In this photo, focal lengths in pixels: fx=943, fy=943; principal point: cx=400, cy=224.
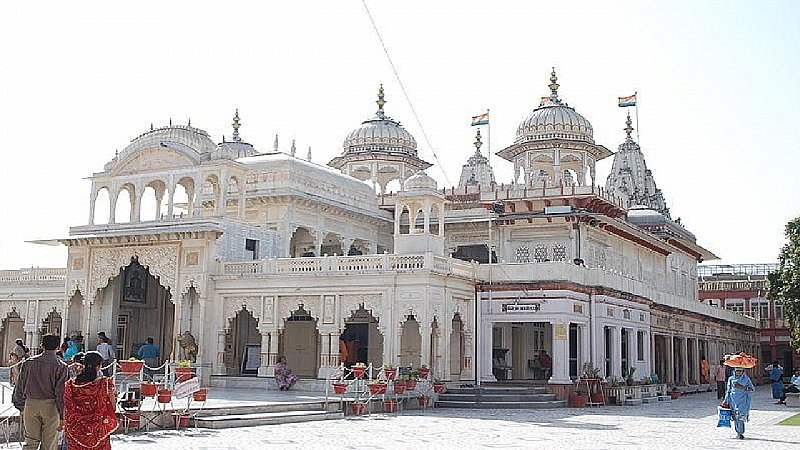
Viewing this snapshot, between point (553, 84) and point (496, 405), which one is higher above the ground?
point (553, 84)

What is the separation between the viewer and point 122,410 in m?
15.2

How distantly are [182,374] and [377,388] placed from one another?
4.30 meters

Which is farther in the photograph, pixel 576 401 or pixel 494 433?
pixel 576 401

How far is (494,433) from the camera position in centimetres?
1636

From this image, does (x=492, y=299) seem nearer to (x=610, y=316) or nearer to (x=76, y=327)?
(x=610, y=316)

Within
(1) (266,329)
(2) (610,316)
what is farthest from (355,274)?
(2) (610,316)

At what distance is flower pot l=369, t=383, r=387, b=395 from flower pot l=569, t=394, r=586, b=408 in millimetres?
5921

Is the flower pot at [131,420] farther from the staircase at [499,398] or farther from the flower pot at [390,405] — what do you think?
the staircase at [499,398]

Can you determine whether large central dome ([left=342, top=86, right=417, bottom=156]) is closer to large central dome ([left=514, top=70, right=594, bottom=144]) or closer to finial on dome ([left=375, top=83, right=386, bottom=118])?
finial on dome ([left=375, top=83, right=386, bottom=118])

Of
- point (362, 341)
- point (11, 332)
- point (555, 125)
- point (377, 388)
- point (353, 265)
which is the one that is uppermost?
point (555, 125)

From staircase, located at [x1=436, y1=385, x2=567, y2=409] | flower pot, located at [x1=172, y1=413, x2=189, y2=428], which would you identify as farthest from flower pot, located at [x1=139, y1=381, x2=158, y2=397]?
staircase, located at [x1=436, y1=385, x2=567, y2=409]

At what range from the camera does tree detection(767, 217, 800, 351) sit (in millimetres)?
32188

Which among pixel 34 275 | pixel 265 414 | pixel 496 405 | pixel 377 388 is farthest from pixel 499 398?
pixel 34 275

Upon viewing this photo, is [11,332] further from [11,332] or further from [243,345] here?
[243,345]
